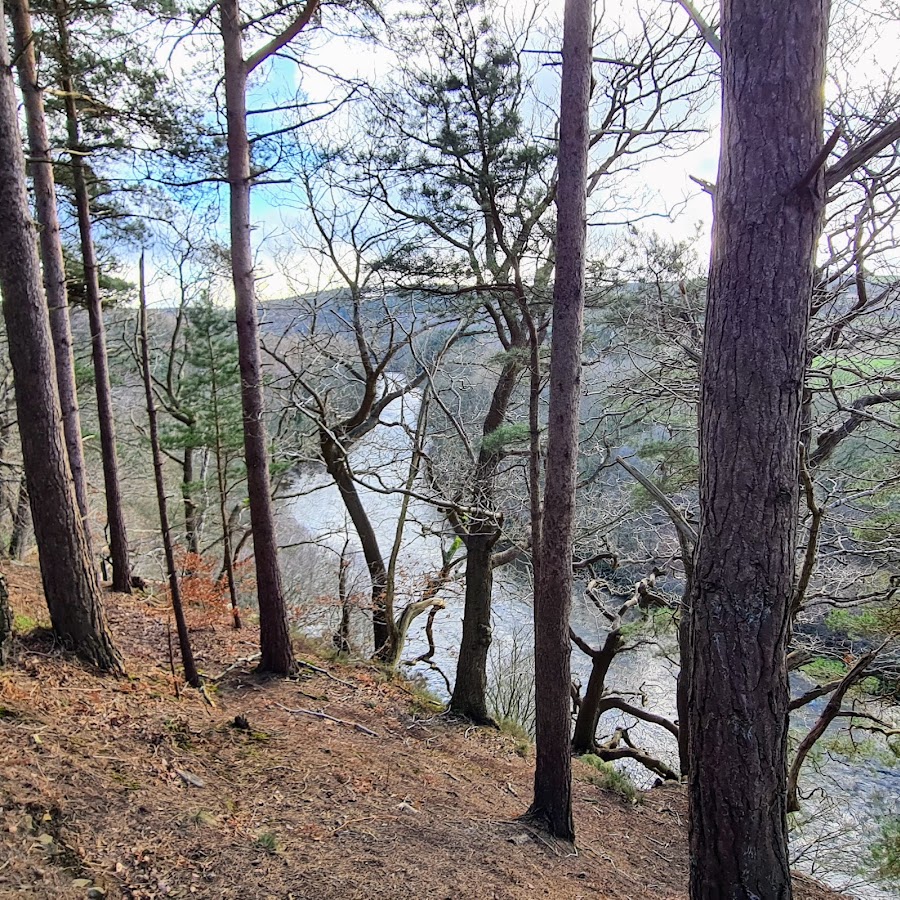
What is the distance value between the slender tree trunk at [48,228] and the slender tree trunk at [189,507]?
442 cm

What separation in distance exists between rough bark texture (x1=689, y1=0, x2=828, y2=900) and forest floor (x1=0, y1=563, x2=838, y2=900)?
71.5 inches

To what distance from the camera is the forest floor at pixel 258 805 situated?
269cm

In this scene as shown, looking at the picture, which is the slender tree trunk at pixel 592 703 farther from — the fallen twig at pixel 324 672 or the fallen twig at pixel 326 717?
the fallen twig at pixel 326 717

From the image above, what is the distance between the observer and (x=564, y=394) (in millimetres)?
4234

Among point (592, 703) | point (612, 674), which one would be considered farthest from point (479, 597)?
point (612, 674)

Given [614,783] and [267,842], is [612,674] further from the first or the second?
[267,842]

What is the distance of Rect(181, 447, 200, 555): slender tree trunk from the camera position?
1226cm

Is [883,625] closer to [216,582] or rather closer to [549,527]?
[549,527]

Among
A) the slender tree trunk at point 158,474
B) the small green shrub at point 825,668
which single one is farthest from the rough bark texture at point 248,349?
the small green shrub at point 825,668

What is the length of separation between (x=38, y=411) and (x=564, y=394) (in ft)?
12.0

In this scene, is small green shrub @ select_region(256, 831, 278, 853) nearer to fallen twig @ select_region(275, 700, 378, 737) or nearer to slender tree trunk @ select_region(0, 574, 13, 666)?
slender tree trunk @ select_region(0, 574, 13, 666)

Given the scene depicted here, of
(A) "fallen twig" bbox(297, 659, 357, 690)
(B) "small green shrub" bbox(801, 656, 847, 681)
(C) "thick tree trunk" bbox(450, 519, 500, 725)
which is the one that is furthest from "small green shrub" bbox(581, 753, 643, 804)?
(A) "fallen twig" bbox(297, 659, 357, 690)

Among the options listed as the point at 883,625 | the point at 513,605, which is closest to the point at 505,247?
the point at 883,625

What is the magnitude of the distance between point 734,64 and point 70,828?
13.5 ft
